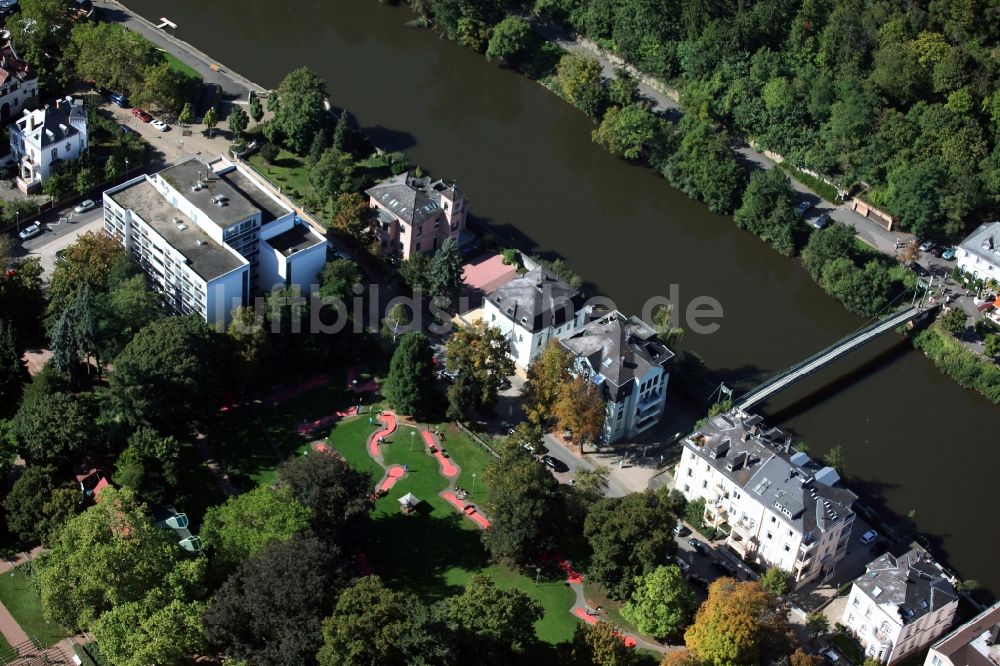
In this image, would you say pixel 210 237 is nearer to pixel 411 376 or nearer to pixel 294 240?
pixel 294 240

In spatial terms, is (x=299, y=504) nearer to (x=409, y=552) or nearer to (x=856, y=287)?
(x=409, y=552)

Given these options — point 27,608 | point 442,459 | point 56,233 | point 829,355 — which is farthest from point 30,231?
point 829,355

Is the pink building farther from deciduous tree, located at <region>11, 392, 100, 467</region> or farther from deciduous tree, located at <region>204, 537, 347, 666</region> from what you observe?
deciduous tree, located at <region>204, 537, 347, 666</region>

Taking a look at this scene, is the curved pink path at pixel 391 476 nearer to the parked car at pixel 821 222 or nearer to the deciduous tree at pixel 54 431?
the deciduous tree at pixel 54 431

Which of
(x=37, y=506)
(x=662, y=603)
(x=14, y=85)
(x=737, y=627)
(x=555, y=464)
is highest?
(x=14, y=85)

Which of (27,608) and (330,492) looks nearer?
(27,608)

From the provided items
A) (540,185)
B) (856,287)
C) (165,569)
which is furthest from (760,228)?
(165,569)
